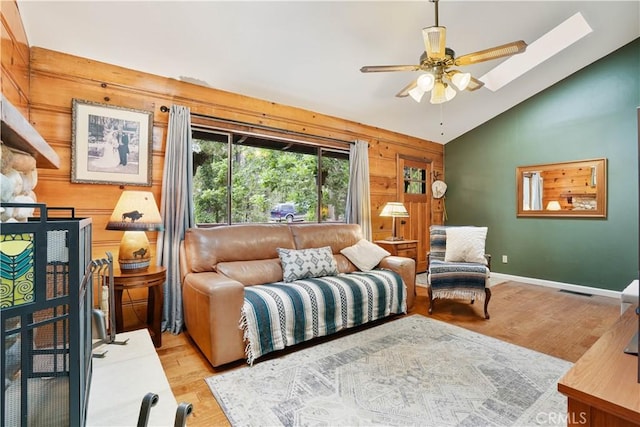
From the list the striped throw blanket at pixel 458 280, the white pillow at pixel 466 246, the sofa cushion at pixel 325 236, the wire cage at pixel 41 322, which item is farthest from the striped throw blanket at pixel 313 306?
the wire cage at pixel 41 322

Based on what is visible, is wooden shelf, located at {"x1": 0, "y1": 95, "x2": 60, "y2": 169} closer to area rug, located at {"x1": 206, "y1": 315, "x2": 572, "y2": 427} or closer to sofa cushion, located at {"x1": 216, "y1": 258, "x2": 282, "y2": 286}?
area rug, located at {"x1": 206, "y1": 315, "x2": 572, "y2": 427}

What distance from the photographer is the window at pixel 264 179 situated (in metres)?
3.20

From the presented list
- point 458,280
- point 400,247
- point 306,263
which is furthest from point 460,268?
point 306,263

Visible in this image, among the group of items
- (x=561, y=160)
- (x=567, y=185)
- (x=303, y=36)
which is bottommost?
(x=567, y=185)

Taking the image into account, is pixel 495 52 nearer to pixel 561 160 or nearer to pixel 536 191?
pixel 561 160

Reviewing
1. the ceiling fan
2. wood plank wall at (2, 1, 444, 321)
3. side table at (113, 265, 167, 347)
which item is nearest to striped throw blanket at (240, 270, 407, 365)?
side table at (113, 265, 167, 347)

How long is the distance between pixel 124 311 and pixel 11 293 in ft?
8.19

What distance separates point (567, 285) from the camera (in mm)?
4289

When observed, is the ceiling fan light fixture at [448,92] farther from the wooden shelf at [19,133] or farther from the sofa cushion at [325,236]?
the wooden shelf at [19,133]

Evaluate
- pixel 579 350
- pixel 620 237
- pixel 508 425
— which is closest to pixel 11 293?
pixel 508 425

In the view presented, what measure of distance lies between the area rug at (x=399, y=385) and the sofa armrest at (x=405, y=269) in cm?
78

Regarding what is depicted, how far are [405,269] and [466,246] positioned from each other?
2.69 ft

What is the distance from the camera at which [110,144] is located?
8.45 feet

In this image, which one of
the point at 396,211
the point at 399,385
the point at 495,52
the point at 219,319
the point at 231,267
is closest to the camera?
the point at 399,385
